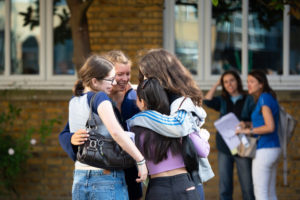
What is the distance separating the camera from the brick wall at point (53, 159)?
7.05m

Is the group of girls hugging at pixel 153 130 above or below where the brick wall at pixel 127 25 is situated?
below

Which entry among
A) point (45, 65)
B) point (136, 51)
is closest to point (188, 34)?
point (136, 51)

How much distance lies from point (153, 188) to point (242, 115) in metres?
3.21

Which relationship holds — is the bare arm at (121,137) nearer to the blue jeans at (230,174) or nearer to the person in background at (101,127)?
the person in background at (101,127)

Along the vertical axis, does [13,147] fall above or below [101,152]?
below

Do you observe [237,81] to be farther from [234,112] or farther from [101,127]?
[101,127]

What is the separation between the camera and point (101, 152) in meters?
3.16

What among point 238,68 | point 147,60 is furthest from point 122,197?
point 238,68

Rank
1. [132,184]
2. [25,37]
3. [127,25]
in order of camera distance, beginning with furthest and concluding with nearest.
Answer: [25,37], [127,25], [132,184]

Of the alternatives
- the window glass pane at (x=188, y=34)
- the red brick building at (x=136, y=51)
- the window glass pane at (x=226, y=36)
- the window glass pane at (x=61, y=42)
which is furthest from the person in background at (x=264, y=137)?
the window glass pane at (x=61, y=42)

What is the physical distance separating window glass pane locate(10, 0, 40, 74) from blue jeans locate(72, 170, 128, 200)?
4362mm

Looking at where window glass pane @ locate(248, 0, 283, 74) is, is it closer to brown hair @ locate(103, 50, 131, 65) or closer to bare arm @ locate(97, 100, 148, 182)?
brown hair @ locate(103, 50, 131, 65)

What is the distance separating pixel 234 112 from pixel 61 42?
8.85 feet

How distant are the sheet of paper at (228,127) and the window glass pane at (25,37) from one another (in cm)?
282
